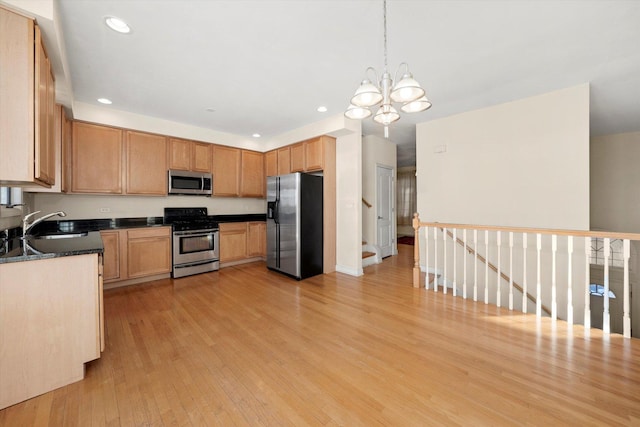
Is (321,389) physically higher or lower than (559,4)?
lower

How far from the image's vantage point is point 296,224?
4.08m

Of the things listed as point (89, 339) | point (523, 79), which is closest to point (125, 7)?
point (89, 339)

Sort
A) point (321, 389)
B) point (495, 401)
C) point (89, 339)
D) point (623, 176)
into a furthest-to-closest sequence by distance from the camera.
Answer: point (623, 176) < point (89, 339) < point (321, 389) < point (495, 401)

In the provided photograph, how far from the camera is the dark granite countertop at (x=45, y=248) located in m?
1.58

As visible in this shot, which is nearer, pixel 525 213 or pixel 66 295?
pixel 66 295

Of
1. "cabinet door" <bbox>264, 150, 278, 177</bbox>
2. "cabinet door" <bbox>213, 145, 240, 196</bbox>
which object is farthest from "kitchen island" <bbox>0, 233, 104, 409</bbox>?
"cabinet door" <bbox>264, 150, 278, 177</bbox>

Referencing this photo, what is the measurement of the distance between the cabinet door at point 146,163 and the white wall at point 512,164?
4579 millimetres

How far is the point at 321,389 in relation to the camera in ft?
5.47

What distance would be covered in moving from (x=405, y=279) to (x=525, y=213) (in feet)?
6.41

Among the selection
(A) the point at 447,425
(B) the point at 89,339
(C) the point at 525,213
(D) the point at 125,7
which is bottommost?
(A) the point at 447,425

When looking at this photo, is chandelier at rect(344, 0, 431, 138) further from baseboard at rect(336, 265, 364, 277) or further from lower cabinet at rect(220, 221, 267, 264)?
lower cabinet at rect(220, 221, 267, 264)

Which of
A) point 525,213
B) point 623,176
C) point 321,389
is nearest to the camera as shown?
point 321,389

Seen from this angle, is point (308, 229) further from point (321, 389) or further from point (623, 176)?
point (623, 176)

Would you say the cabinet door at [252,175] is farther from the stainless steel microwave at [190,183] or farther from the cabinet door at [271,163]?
the stainless steel microwave at [190,183]
